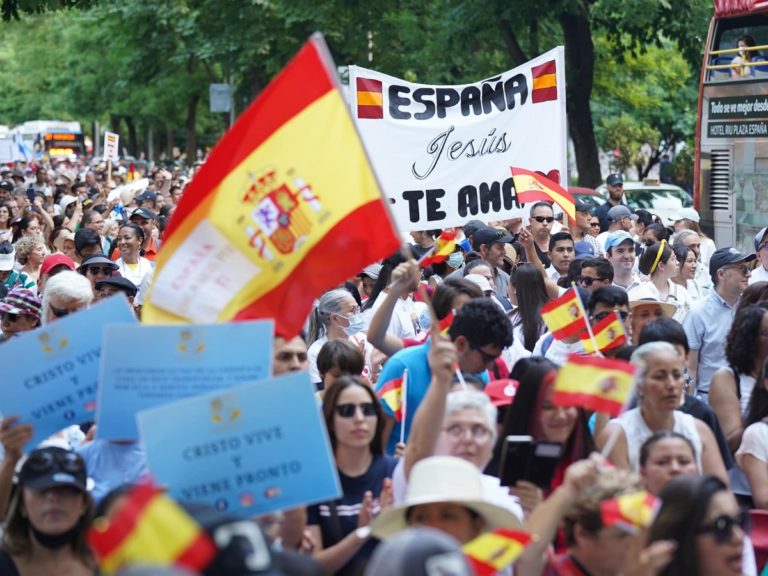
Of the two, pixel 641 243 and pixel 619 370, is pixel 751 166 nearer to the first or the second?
pixel 641 243

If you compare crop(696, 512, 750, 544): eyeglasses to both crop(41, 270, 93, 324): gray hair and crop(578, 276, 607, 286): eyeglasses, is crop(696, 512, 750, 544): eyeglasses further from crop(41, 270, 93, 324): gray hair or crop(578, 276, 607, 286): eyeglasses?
crop(578, 276, 607, 286): eyeglasses

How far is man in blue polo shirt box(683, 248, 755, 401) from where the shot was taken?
30.5 feet

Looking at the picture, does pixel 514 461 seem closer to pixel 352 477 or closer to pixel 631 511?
pixel 352 477

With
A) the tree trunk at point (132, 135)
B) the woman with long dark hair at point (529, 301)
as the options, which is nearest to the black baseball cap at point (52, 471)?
the woman with long dark hair at point (529, 301)

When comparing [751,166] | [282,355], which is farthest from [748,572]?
[751,166]

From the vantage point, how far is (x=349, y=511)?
19.0 ft

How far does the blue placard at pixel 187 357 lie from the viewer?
5.14m

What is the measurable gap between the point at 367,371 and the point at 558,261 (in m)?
3.02

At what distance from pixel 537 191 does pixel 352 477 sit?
6.32m

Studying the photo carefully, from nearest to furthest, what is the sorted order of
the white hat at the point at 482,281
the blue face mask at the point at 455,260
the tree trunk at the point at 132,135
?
the white hat at the point at 482,281
the blue face mask at the point at 455,260
the tree trunk at the point at 132,135

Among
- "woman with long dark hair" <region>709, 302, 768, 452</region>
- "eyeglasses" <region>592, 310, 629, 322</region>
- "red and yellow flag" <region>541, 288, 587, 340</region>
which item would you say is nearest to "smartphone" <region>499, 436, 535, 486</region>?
"woman with long dark hair" <region>709, 302, 768, 452</region>

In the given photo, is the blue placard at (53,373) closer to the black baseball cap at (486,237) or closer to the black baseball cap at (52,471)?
the black baseball cap at (52,471)

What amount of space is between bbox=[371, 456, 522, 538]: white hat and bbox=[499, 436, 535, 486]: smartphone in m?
0.39

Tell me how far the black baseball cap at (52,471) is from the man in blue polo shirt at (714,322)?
476 cm
